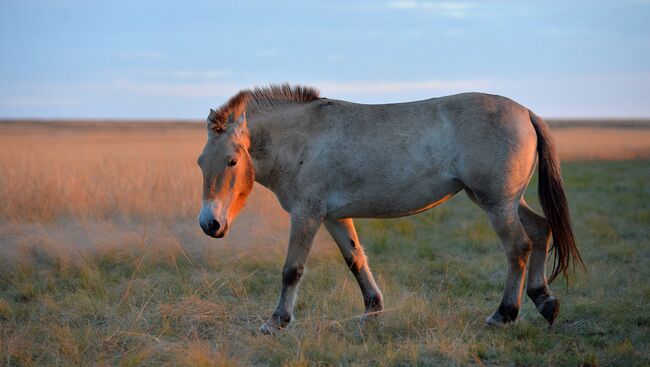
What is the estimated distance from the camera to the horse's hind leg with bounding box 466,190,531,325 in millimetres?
4789

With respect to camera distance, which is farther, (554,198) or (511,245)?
(554,198)

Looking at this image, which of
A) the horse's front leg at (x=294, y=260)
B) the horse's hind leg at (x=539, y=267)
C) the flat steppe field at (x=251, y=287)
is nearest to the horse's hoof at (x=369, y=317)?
the flat steppe field at (x=251, y=287)

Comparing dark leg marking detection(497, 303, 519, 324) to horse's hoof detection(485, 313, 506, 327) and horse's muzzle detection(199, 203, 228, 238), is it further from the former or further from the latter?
horse's muzzle detection(199, 203, 228, 238)

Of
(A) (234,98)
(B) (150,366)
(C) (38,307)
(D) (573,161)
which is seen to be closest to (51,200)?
(C) (38,307)

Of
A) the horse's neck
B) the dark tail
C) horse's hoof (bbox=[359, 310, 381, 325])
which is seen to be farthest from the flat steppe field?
the horse's neck

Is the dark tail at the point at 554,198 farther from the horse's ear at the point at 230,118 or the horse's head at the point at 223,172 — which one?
the horse's ear at the point at 230,118

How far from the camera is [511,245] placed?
482 cm

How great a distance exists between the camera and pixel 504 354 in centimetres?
430

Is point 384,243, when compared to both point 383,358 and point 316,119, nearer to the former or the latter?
point 316,119

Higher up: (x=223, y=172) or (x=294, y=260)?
(x=223, y=172)

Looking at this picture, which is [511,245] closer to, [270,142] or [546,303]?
[546,303]

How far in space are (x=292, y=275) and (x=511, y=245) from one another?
1.80 meters

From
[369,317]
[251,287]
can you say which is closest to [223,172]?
[369,317]

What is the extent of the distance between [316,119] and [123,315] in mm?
2546
